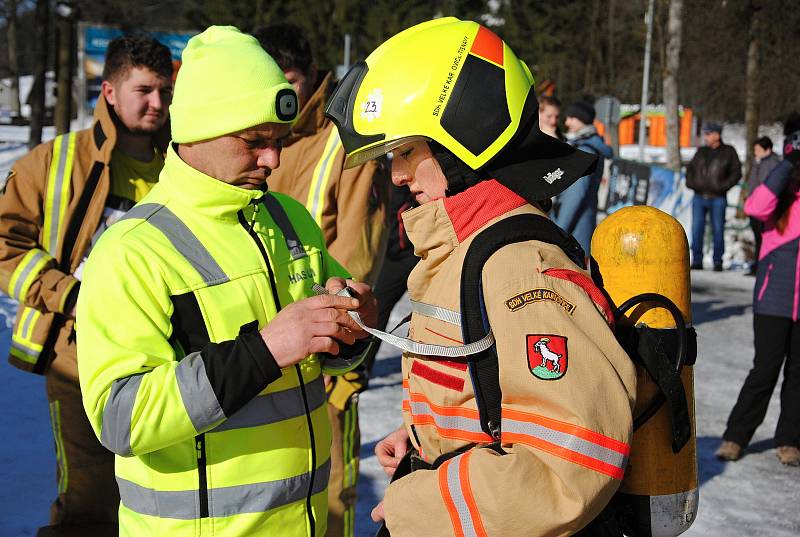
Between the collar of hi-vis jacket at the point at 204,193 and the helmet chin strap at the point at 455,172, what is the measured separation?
0.67 metres

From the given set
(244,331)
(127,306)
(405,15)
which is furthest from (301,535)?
(405,15)

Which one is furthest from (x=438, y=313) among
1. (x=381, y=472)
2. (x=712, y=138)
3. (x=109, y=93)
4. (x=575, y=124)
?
(x=712, y=138)

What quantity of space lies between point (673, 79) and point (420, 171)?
24.4 metres

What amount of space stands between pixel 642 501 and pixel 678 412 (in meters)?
0.21

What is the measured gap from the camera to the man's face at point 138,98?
144 inches

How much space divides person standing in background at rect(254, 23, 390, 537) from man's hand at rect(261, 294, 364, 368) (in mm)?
1658

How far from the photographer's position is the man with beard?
3.43 metres

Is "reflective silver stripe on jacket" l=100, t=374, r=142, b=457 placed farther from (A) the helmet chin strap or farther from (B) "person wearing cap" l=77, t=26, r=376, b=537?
(A) the helmet chin strap

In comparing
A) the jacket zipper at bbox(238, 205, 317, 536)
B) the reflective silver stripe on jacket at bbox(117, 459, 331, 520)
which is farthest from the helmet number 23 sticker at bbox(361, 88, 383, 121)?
the reflective silver stripe on jacket at bbox(117, 459, 331, 520)

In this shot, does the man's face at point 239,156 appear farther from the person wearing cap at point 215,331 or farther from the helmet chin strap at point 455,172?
the helmet chin strap at point 455,172

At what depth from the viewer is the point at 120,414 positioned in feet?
6.55

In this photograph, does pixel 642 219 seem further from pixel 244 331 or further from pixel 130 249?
pixel 130 249

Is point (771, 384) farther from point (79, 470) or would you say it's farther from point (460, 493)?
point (460, 493)

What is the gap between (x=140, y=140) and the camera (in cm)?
380
